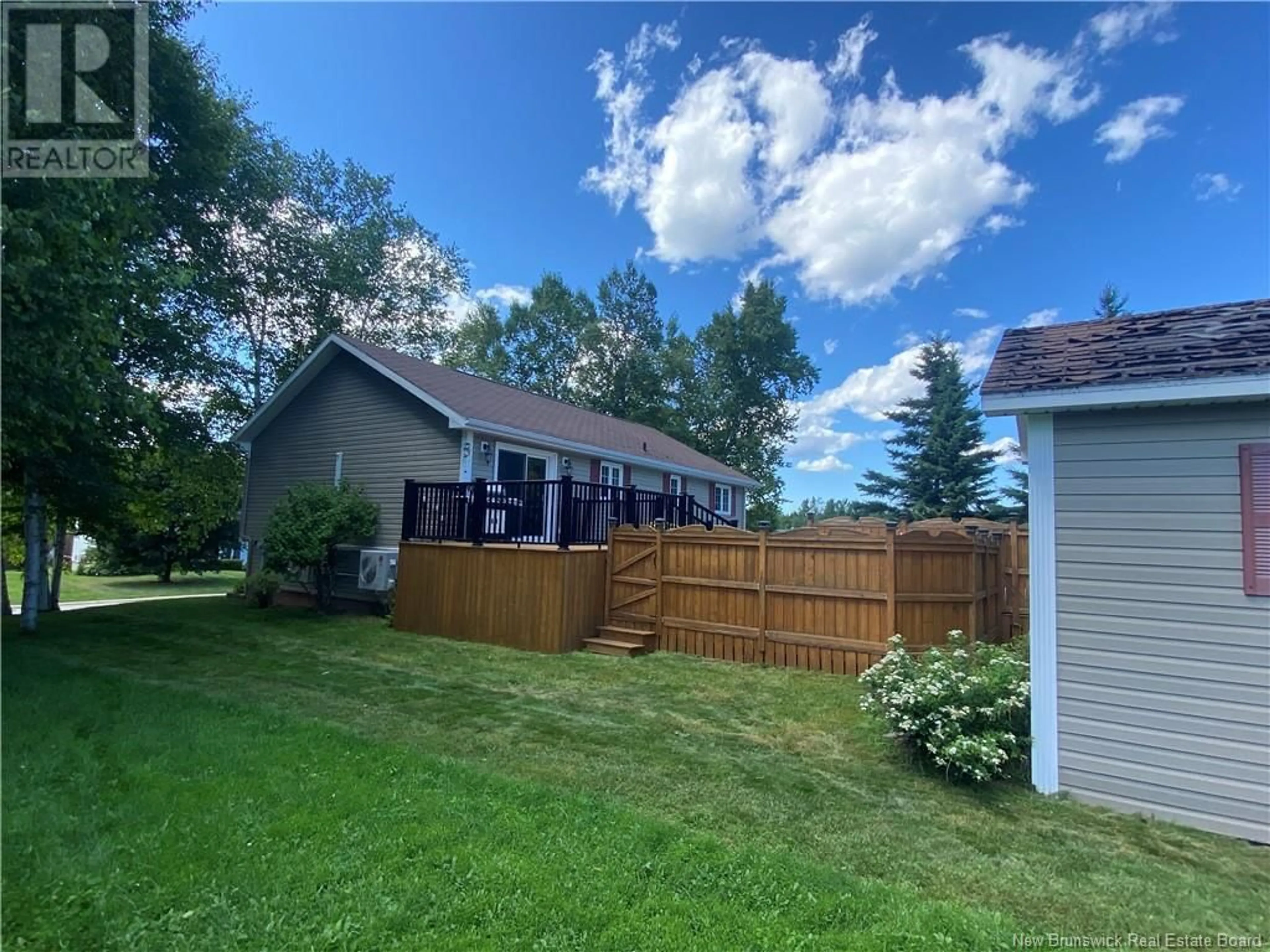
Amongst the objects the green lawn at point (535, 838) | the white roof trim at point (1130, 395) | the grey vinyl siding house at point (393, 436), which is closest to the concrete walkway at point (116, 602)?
the grey vinyl siding house at point (393, 436)

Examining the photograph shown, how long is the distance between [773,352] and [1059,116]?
77.1ft

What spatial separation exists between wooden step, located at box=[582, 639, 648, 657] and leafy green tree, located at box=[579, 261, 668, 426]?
25.2 m

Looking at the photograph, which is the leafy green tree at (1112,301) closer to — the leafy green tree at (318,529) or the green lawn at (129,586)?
the leafy green tree at (318,529)

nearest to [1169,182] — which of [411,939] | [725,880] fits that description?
[725,880]

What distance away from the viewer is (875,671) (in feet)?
18.2

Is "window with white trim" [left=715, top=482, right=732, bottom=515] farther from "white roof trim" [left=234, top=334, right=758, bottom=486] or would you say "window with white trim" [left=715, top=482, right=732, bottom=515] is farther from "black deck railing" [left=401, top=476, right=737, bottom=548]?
"black deck railing" [left=401, top=476, right=737, bottom=548]

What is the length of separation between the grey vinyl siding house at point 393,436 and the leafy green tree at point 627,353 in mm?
16833

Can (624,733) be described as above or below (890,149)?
below

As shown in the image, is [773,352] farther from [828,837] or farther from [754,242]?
[828,837]

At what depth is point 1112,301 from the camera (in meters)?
23.0

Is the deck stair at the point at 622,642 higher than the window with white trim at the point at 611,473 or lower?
lower

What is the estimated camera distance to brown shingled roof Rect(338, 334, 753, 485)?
1314cm

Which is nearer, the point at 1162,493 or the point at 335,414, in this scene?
the point at 1162,493

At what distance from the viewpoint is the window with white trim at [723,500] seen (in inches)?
864
